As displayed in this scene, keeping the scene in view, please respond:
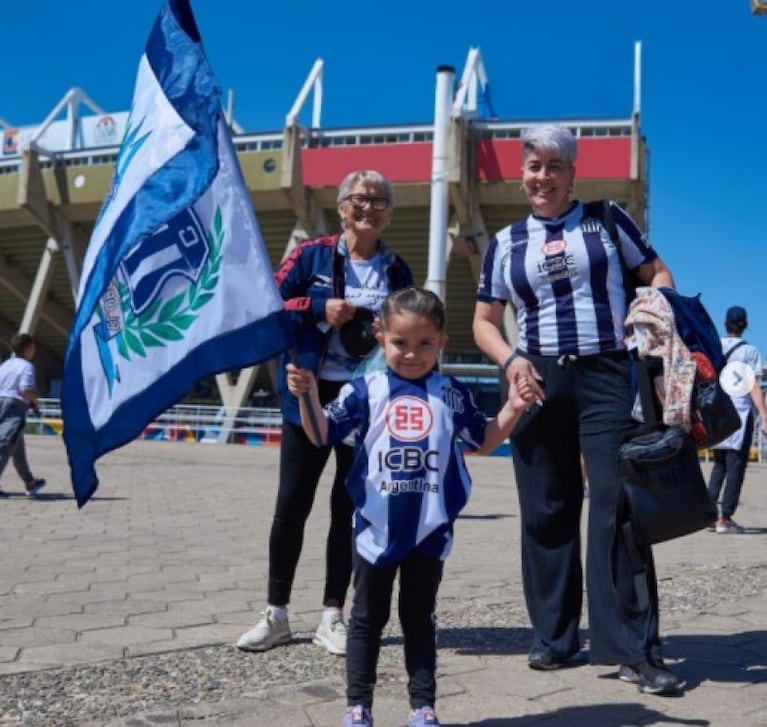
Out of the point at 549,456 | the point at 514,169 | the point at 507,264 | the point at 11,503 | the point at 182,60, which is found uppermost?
the point at 514,169

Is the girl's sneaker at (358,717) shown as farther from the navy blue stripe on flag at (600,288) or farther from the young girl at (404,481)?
the navy blue stripe on flag at (600,288)

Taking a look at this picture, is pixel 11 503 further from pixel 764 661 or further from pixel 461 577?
pixel 764 661

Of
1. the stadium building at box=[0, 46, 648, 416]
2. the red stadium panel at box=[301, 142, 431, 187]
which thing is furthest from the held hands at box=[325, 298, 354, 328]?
the red stadium panel at box=[301, 142, 431, 187]

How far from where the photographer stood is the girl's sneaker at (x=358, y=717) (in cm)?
252

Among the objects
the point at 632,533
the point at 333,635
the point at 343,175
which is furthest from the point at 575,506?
the point at 343,175

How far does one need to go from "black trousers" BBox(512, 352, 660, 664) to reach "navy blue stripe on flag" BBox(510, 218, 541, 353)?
70 millimetres

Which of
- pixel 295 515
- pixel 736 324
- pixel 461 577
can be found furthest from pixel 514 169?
pixel 295 515

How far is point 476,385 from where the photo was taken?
3925 centimetres

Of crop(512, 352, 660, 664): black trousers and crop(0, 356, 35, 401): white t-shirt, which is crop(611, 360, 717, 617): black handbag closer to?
crop(512, 352, 660, 664): black trousers

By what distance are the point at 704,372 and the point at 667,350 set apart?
14cm

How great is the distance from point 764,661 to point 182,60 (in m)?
2.87

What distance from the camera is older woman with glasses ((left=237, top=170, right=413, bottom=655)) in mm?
3705

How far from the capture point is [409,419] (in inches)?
106

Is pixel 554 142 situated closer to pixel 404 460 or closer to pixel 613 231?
pixel 613 231
